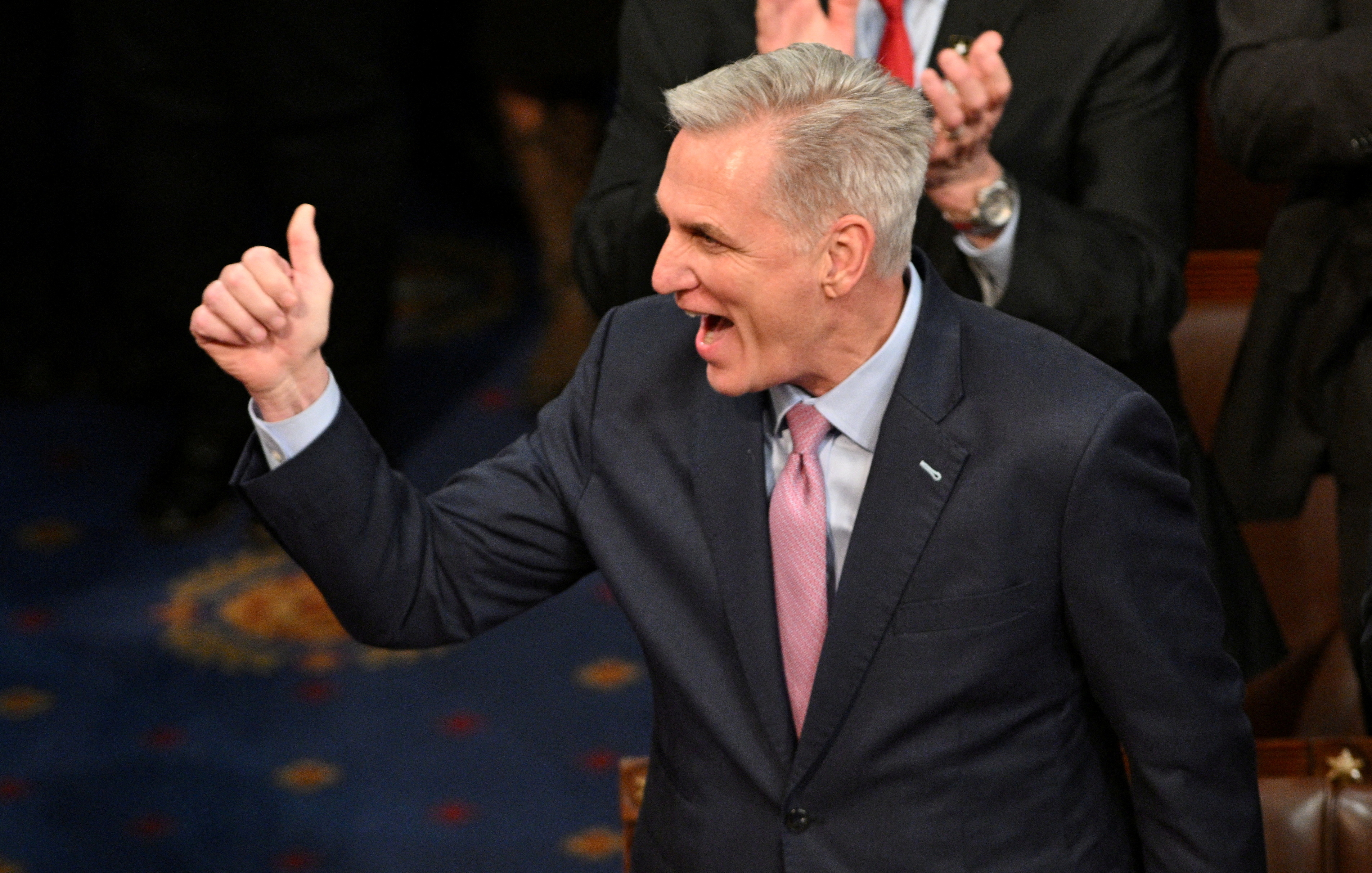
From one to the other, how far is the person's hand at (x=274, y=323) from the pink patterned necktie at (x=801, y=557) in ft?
1.42

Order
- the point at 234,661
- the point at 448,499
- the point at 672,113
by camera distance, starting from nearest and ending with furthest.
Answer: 1. the point at 672,113
2. the point at 448,499
3. the point at 234,661

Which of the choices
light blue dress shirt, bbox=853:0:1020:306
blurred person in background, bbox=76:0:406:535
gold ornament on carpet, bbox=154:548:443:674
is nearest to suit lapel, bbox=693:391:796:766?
light blue dress shirt, bbox=853:0:1020:306

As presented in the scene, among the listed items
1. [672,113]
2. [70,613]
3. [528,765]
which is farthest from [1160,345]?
[70,613]

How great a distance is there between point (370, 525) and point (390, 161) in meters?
2.11

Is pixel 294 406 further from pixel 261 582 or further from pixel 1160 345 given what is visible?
pixel 261 582

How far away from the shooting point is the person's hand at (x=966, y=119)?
1.96m

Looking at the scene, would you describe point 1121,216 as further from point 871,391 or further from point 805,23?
point 871,391

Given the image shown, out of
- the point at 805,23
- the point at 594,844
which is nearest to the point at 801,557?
the point at 805,23

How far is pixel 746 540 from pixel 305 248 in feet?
1.57

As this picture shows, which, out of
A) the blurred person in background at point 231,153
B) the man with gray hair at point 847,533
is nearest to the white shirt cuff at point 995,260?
the man with gray hair at point 847,533

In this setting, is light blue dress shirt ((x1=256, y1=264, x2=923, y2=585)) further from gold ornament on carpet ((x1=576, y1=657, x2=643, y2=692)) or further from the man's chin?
gold ornament on carpet ((x1=576, y1=657, x2=643, y2=692))

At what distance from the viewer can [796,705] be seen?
1766 millimetres

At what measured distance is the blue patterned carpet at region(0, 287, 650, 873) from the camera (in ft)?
9.84

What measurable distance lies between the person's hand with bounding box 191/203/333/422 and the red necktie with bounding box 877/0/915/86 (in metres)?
0.76
